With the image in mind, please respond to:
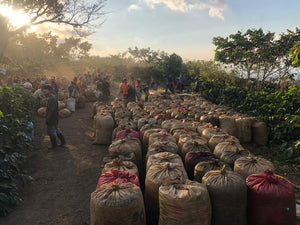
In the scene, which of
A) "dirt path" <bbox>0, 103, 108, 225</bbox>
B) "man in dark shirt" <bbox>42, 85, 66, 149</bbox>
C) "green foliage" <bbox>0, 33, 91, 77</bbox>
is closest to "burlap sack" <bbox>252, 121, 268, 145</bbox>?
"dirt path" <bbox>0, 103, 108, 225</bbox>

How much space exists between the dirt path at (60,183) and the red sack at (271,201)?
6.93ft

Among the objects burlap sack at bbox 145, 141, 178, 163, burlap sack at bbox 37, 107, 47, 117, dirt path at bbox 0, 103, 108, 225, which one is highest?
burlap sack at bbox 145, 141, 178, 163

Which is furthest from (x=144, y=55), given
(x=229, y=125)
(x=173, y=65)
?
(x=229, y=125)

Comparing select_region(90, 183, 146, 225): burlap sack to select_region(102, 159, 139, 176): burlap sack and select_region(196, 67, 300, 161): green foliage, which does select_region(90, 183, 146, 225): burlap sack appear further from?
select_region(196, 67, 300, 161): green foliage

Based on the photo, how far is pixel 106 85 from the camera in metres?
13.8

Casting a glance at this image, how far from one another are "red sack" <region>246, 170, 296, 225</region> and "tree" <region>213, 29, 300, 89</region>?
10.4 meters

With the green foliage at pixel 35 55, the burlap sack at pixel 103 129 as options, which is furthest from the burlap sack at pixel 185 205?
the green foliage at pixel 35 55

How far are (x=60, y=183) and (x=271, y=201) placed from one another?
3.44 metres

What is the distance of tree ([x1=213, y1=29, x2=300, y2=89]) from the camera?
12.4 metres

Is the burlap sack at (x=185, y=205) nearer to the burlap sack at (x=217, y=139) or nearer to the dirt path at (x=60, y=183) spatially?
the dirt path at (x=60, y=183)

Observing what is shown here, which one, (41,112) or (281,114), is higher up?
(281,114)

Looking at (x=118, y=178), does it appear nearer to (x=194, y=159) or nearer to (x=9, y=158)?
(x=194, y=159)

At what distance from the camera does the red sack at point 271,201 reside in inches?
94.7

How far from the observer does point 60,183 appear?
14.2 feet
